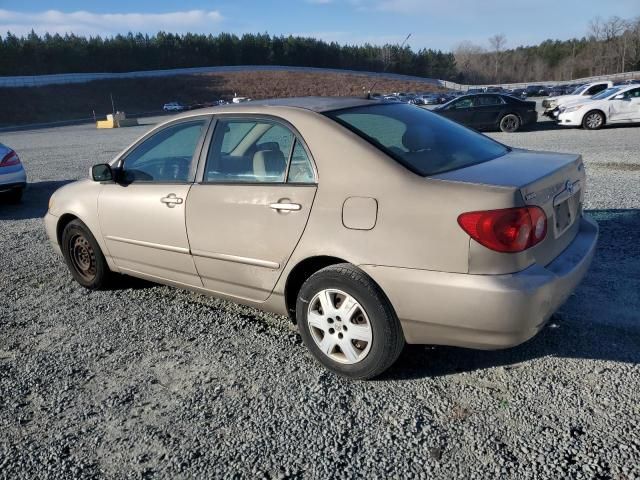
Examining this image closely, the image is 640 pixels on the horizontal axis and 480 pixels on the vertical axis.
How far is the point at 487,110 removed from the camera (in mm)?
18312

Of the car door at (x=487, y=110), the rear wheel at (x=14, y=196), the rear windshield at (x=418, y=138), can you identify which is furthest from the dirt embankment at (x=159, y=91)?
the rear windshield at (x=418, y=138)

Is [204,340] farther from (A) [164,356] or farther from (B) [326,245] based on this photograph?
(B) [326,245]

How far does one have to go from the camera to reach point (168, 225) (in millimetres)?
3836

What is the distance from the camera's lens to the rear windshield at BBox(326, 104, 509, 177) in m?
3.09

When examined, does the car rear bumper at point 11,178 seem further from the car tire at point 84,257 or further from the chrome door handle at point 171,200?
the chrome door handle at point 171,200

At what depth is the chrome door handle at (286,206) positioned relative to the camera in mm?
3117

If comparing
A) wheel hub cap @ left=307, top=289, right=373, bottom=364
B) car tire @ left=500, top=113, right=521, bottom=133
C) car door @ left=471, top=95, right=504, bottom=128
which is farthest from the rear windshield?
car tire @ left=500, top=113, right=521, bottom=133

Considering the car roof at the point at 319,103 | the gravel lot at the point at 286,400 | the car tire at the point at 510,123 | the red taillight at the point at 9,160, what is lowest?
the gravel lot at the point at 286,400

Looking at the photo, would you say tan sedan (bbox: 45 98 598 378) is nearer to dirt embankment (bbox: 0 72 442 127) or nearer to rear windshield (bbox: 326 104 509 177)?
rear windshield (bbox: 326 104 509 177)

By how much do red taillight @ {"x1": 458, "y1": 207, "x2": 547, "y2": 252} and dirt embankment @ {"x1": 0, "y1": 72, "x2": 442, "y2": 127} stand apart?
187ft

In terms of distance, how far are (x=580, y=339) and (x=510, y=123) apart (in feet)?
53.9

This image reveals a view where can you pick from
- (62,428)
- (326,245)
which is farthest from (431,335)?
(62,428)

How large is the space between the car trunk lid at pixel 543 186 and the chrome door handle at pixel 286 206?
0.82 m

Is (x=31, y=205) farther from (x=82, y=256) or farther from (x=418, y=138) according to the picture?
(x=418, y=138)
